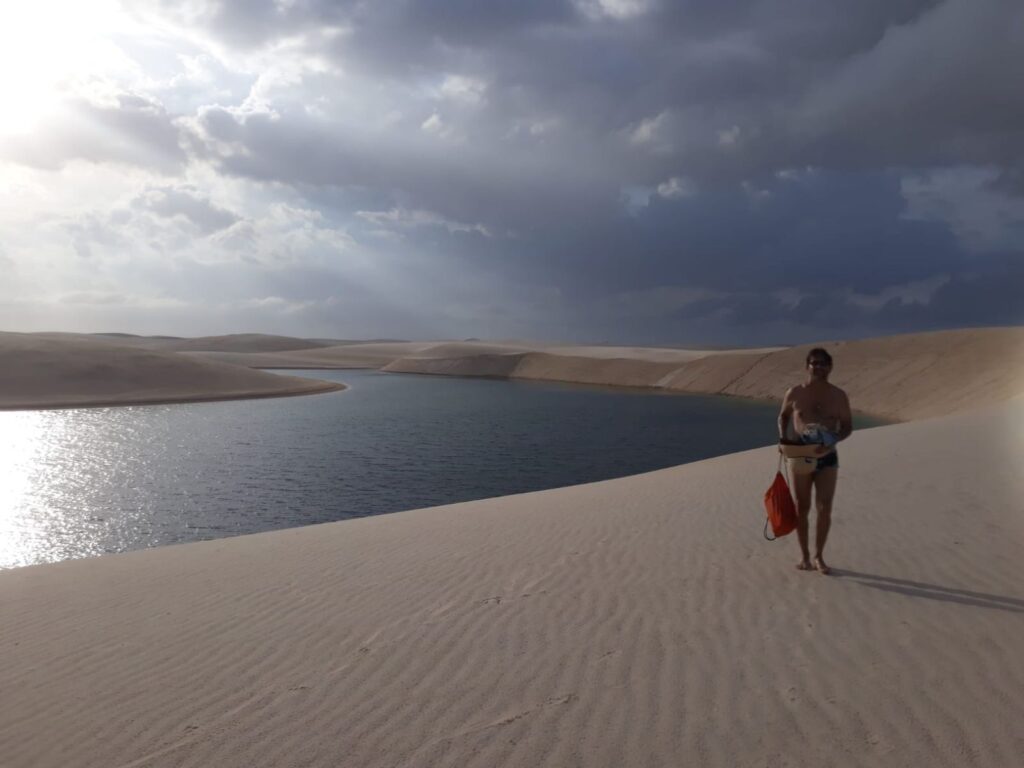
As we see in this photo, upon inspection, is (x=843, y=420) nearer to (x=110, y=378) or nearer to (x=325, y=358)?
(x=110, y=378)

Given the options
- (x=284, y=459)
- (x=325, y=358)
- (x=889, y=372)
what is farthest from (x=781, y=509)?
(x=325, y=358)

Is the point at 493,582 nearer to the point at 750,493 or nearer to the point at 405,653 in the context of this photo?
the point at 405,653

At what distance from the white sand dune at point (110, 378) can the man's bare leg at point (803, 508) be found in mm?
40215

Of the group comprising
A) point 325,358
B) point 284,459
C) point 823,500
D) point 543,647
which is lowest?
point 284,459

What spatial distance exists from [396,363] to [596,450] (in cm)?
7386

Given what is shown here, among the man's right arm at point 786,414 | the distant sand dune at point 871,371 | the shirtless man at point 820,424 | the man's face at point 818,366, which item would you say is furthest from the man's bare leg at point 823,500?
the distant sand dune at point 871,371

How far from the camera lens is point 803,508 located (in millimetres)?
5789

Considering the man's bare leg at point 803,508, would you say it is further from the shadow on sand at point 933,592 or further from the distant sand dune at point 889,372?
the distant sand dune at point 889,372

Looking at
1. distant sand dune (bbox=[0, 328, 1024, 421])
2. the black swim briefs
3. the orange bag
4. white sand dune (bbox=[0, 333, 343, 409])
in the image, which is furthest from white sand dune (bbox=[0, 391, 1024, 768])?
white sand dune (bbox=[0, 333, 343, 409])

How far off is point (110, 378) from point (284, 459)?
98.5ft

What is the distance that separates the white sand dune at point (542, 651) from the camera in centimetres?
336

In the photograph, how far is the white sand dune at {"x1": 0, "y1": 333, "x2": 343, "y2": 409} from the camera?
128ft

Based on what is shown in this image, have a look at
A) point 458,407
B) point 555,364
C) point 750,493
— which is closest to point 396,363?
point 555,364

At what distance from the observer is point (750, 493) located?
1034 centimetres
